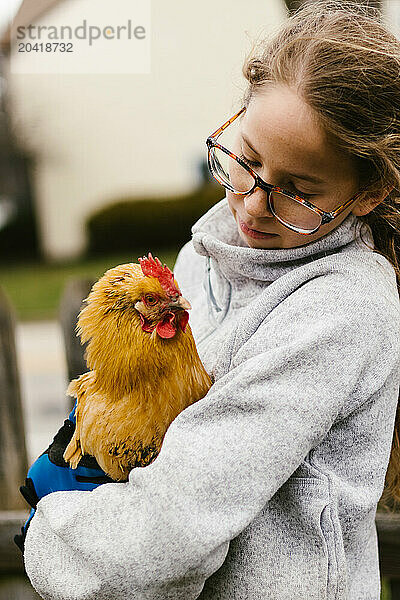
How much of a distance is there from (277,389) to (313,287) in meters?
0.18

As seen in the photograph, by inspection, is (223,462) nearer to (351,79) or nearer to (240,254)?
(240,254)

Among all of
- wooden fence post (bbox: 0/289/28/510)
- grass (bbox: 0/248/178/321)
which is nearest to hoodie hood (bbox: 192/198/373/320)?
wooden fence post (bbox: 0/289/28/510)

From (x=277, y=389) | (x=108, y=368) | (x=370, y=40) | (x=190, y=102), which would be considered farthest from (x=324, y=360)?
(x=190, y=102)

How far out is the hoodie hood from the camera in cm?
120

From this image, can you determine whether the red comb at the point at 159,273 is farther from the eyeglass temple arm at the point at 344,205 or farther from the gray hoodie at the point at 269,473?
the eyeglass temple arm at the point at 344,205

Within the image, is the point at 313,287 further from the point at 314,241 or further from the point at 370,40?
the point at 370,40

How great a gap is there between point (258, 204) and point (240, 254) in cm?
11

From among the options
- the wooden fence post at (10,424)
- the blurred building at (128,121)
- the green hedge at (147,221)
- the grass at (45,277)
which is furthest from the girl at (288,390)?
the green hedge at (147,221)

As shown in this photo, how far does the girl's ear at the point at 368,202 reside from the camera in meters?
1.20

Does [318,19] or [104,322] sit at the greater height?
[318,19]

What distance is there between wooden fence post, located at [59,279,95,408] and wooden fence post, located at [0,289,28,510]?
0.55 feet

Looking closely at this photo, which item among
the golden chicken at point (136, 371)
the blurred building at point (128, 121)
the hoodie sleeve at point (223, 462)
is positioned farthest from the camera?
the blurred building at point (128, 121)

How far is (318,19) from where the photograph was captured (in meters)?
1.21

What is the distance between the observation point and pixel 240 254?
1232mm
